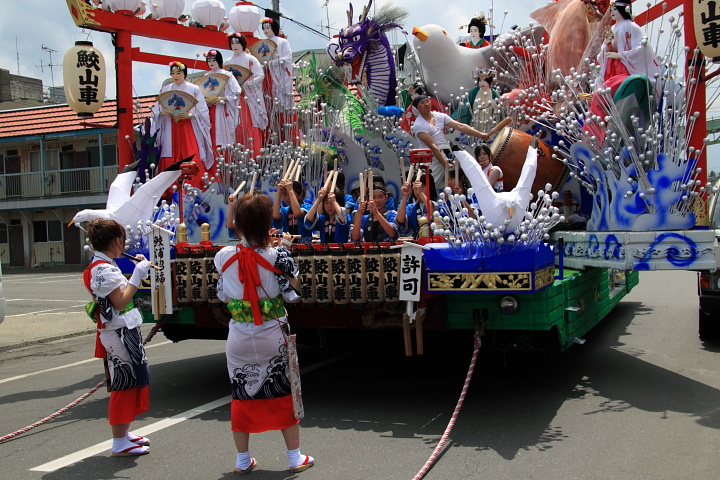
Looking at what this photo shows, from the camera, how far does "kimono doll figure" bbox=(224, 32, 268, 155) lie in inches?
342

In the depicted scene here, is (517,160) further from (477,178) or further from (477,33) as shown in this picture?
(477,33)

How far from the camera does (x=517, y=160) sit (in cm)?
674

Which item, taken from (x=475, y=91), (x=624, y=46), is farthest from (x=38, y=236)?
(x=624, y=46)

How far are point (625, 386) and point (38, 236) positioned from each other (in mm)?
27881

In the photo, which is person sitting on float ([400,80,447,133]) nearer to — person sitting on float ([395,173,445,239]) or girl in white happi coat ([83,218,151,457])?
person sitting on float ([395,173,445,239])

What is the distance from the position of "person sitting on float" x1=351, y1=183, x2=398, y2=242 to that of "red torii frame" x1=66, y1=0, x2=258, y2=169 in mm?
4663

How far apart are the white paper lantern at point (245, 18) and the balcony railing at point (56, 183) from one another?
1823 centimetres

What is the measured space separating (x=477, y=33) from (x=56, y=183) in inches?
887

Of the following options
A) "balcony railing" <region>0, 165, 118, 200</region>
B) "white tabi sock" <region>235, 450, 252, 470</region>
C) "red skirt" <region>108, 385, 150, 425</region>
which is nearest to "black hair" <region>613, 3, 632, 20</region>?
"white tabi sock" <region>235, 450, 252, 470</region>

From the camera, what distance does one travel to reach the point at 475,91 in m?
8.23

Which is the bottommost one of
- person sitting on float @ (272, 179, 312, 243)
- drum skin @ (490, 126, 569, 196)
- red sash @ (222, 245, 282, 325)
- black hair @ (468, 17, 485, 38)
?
red sash @ (222, 245, 282, 325)

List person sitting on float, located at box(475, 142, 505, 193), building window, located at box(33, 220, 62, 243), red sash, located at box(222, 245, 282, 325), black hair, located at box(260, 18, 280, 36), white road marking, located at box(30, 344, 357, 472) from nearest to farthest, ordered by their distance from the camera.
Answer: red sash, located at box(222, 245, 282, 325) → white road marking, located at box(30, 344, 357, 472) → person sitting on float, located at box(475, 142, 505, 193) → black hair, located at box(260, 18, 280, 36) → building window, located at box(33, 220, 62, 243)

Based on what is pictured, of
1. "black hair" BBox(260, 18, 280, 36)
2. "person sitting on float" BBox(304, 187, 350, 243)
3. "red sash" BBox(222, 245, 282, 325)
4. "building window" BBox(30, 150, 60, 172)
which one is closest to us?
"red sash" BBox(222, 245, 282, 325)

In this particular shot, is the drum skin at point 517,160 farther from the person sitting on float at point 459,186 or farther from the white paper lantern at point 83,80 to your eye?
the white paper lantern at point 83,80
